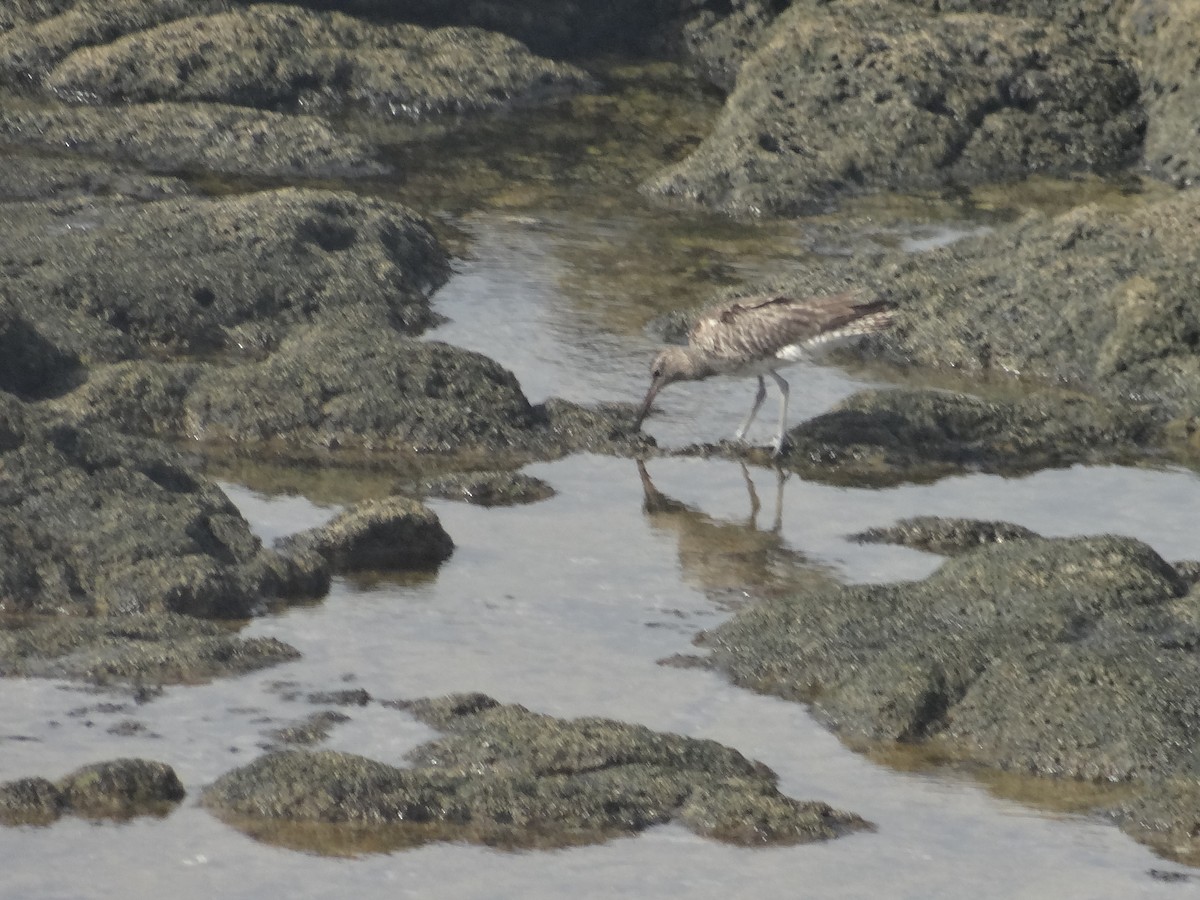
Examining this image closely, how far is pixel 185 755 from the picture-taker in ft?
21.1

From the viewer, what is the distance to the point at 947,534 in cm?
900

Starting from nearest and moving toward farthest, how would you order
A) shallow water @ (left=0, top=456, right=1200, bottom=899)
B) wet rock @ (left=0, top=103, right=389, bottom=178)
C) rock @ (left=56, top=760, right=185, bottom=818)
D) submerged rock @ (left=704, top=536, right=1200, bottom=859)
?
1. shallow water @ (left=0, top=456, right=1200, bottom=899)
2. rock @ (left=56, top=760, right=185, bottom=818)
3. submerged rock @ (left=704, top=536, right=1200, bottom=859)
4. wet rock @ (left=0, top=103, right=389, bottom=178)

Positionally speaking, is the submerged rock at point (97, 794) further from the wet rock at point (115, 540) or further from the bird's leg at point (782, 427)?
the bird's leg at point (782, 427)

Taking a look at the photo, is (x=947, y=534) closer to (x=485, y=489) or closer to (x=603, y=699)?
(x=485, y=489)

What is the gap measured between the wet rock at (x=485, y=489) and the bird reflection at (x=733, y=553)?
561mm

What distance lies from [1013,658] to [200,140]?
32.2 ft

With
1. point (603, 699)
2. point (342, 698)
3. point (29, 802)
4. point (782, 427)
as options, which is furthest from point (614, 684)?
point (782, 427)

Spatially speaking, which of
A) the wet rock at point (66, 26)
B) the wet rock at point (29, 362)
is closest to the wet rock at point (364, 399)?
the wet rock at point (29, 362)

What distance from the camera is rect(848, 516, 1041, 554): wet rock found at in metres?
8.96

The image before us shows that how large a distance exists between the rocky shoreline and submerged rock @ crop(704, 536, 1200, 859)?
15 mm

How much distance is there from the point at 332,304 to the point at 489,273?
5.01 ft

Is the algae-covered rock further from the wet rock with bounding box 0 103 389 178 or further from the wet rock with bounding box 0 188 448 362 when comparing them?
the wet rock with bounding box 0 103 389 178

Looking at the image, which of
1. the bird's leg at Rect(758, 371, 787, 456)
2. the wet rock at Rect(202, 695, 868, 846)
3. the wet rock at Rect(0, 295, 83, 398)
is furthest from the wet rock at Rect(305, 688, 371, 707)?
the bird's leg at Rect(758, 371, 787, 456)

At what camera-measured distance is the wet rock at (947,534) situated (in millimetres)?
8961
